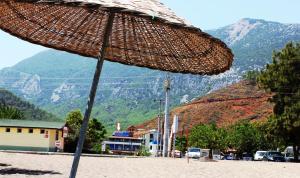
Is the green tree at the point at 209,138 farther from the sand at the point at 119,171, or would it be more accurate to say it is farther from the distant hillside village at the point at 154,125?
the sand at the point at 119,171

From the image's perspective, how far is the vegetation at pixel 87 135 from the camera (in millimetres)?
56688

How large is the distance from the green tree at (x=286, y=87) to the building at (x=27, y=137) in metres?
23.3

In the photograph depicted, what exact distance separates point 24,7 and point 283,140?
57.9m

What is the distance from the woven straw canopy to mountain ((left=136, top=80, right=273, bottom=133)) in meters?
121

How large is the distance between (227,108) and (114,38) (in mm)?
135034

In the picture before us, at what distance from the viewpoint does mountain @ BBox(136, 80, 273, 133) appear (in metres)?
130

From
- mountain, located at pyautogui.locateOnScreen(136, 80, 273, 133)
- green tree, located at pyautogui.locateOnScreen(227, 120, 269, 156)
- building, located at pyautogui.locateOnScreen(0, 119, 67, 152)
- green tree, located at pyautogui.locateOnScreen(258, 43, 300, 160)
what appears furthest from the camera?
mountain, located at pyautogui.locateOnScreen(136, 80, 273, 133)

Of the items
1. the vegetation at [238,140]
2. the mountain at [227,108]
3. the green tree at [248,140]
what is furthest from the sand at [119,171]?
the mountain at [227,108]

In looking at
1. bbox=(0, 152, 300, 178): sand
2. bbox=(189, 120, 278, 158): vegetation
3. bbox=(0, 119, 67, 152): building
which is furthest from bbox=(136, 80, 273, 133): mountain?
bbox=(0, 152, 300, 178): sand

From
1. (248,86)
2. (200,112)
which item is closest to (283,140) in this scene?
(200,112)

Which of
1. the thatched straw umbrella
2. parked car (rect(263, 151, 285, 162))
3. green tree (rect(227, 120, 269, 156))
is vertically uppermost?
green tree (rect(227, 120, 269, 156))

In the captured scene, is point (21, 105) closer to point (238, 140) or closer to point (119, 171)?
point (238, 140)

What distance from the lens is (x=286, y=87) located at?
189ft

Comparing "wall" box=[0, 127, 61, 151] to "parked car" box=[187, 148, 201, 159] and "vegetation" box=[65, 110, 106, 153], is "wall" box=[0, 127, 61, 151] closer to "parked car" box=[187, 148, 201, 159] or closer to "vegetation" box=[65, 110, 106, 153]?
"vegetation" box=[65, 110, 106, 153]
